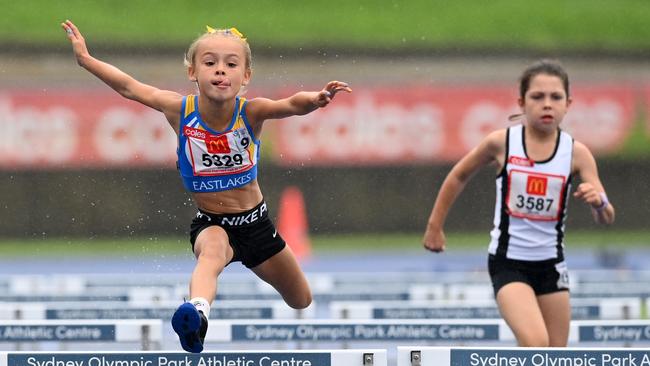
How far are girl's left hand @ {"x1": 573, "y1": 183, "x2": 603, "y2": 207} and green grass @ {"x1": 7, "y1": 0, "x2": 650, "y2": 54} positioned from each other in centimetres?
2073

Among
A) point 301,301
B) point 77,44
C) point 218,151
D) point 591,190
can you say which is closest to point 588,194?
point 591,190

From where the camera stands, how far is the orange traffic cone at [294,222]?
22072 millimetres

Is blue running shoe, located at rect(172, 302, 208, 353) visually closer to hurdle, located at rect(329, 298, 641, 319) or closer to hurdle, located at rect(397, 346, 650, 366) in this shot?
hurdle, located at rect(397, 346, 650, 366)

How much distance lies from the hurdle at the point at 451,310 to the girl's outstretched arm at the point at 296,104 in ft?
11.7

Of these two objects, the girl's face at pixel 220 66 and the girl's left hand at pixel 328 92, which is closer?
the girl's left hand at pixel 328 92

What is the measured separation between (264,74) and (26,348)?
1623 cm

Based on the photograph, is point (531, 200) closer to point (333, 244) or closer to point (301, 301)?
point (301, 301)

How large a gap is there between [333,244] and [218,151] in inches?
734

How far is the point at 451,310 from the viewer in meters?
10.4

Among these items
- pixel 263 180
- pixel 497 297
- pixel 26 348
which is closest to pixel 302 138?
pixel 263 180

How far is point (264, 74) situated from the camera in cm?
2522

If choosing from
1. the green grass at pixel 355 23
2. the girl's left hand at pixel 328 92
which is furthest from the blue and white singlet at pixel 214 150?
the green grass at pixel 355 23

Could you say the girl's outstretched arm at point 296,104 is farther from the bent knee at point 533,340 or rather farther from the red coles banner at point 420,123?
the red coles banner at point 420,123

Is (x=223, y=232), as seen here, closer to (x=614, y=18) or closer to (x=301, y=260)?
(x=301, y=260)
